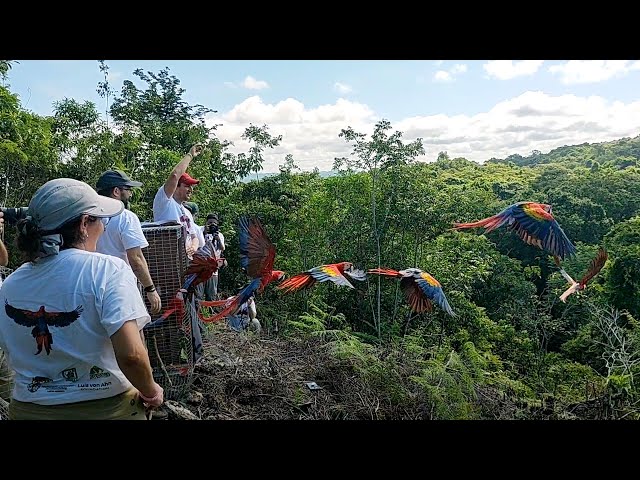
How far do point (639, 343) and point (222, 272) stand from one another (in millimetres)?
4138

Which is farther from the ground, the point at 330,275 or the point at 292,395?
the point at 330,275

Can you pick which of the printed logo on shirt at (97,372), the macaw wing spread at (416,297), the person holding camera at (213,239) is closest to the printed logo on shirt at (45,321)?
the printed logo on shirt at (97,372)

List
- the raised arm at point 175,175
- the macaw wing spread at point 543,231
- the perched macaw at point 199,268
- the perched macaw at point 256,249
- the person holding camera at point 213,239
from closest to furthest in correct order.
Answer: the perched macaw at point 256,249, the perched macaw at point 199,268, the raised arm at point 175,175, the macaw wing spread at point 543,231, the person holding camera at point 213,239

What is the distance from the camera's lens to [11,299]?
1303mm

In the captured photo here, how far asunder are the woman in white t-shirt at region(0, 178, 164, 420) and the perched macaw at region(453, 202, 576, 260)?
2.30 m

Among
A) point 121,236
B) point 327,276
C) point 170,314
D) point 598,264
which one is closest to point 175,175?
point 121,236

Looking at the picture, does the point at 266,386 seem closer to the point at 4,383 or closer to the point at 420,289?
the point at 420,289

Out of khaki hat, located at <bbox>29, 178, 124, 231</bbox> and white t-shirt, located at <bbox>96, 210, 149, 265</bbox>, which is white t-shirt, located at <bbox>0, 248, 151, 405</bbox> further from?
white t-shirt, located at <bbox>96, 210, 149, 265</bbox>

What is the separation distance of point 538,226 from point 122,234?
2.32 m

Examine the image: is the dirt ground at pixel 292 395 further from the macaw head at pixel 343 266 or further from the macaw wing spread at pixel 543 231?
the macaw wing spread at pixel 543 231

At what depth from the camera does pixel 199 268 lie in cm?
283

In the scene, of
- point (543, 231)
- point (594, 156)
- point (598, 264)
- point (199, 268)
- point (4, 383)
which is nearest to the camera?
point (4, 383)

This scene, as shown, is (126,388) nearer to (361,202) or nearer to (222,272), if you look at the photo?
(222,272)

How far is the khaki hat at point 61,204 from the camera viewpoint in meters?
1.32
